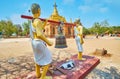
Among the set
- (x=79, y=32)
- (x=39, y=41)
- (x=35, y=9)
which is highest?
(x=35, y=9)

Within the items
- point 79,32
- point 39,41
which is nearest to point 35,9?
point 39,41

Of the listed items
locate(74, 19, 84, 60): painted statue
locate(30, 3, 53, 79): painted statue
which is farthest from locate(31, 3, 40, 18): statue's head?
locate(74, 19, 84, 60): painted statue

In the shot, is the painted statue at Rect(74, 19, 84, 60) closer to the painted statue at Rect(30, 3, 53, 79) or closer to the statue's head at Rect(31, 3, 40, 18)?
the painted statue at Rect(30, 3, 53, 79)

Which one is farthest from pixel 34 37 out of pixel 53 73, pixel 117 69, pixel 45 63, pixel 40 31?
pixel 117 69

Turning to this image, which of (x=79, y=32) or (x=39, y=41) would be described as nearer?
(x=39, y=41)

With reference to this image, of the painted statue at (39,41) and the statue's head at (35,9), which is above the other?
the statue's head at (35,9)

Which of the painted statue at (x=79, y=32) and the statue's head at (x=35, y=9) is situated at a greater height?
the statue's head at (x=35, y=9)

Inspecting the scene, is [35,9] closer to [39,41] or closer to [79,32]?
[39,41]

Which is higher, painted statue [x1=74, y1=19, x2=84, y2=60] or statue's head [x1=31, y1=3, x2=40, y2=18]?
statue's head [x1=31, y1=3, x2=40, y2=18]

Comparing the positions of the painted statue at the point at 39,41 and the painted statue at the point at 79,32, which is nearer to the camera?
the painted statue at the point at 39,41

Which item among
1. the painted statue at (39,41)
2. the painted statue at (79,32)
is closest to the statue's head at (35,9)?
the painted statue at (39,41)

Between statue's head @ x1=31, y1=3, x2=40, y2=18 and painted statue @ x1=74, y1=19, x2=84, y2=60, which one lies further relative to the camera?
painted statue @ x1=74, y1=19, x2=84, y2=60

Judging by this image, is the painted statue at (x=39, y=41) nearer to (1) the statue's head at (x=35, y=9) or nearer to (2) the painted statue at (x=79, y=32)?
(1) the statue's head at (x=35, y=9)

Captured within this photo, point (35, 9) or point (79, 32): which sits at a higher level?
point (35, 9)
